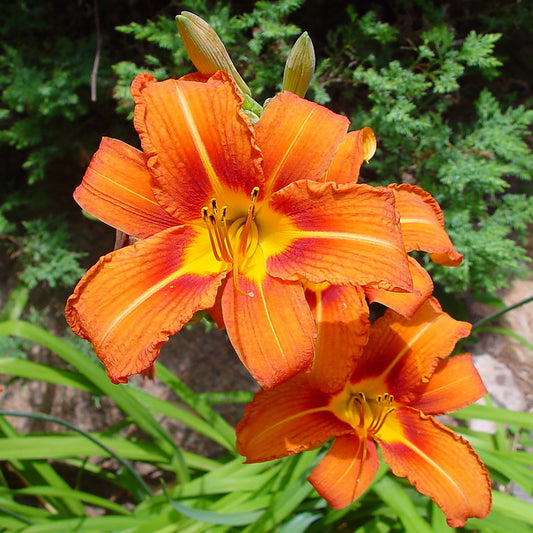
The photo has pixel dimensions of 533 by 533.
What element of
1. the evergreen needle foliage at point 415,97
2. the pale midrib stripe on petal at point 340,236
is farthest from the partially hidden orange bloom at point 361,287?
the evergreen needle foliage at point 415,97

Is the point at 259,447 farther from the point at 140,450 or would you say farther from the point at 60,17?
the point at 60,17

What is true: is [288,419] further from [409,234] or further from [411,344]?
[409,234]

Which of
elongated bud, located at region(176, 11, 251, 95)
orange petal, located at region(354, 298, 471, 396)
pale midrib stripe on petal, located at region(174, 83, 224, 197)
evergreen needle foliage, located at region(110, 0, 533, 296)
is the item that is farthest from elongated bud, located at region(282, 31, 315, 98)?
evergreen needle foliage, located at region(110, 0, 533, 296)

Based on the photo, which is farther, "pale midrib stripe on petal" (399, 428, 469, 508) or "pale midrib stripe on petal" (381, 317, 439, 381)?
"pale midrib stripe on petal" (381, 317, 439, 381)

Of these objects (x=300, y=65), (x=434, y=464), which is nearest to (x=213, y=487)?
(x=434, y=464)

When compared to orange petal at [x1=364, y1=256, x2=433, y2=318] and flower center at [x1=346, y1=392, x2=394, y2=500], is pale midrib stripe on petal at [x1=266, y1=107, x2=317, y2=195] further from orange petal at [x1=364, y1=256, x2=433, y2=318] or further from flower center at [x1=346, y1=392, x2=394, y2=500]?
flower center at [x1=346, y1=392, x2=394, y2=500]

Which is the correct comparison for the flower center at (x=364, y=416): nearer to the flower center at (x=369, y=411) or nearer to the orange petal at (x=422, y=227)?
the flower center at (x=369, y=411)

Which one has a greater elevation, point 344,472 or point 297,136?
point 297,136
